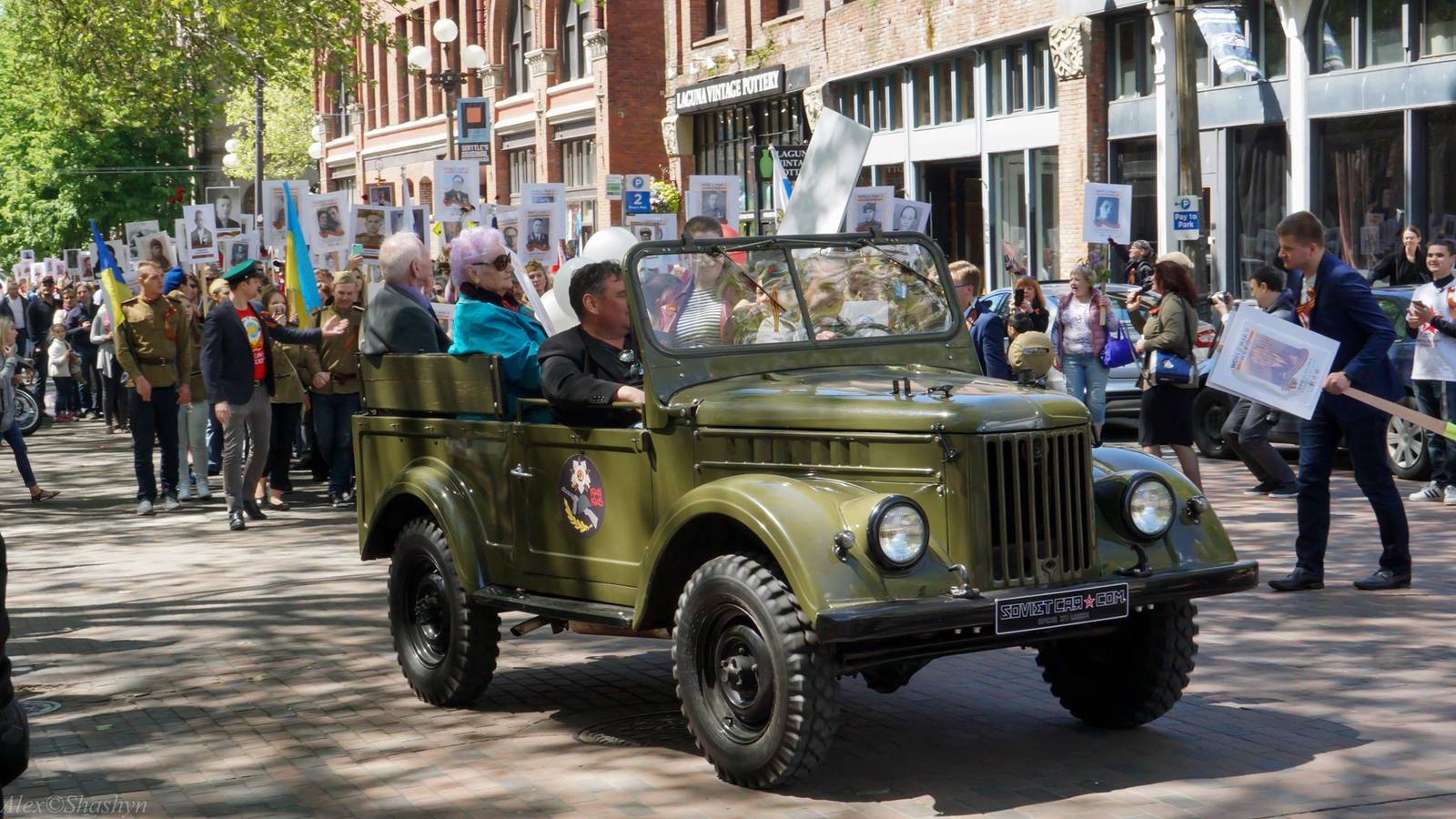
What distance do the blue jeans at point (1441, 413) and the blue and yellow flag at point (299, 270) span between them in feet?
30.4

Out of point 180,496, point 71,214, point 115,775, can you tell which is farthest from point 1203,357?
point 71,214

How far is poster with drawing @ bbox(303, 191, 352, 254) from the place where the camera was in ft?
61.7

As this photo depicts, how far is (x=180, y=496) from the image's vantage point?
1698 cm

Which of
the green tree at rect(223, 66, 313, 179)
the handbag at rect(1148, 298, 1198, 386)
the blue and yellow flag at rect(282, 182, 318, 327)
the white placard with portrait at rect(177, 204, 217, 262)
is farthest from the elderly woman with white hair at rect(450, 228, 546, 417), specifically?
the green tree at rect(223, 66, 313, 179)

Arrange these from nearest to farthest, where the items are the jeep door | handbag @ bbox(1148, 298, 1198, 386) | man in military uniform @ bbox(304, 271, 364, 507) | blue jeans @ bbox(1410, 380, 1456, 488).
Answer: the jeep door < handbag @ bbox(1148, 298, 1198, 386) < blue jeans @ bbox(1410, 380, 1456, 488) < man in military uniform @ bbox(304, 271, 364, 507)

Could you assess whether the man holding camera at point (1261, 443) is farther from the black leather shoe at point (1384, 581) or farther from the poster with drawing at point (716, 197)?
the poster with drawing at point (716, 197)

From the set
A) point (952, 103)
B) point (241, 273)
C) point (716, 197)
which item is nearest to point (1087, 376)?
point (716, 197)

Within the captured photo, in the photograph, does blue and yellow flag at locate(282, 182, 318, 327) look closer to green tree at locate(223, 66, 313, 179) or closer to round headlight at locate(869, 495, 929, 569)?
round headlight at locate(869, 495, 929, 569)

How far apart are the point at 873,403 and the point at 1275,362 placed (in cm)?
357

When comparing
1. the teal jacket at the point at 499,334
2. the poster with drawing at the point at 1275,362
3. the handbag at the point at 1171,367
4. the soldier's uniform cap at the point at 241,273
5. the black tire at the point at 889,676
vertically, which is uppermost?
the soldier's uniform cap at the point at 241,273

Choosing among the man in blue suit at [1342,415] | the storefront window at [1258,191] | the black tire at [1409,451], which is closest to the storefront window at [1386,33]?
the storefront window at [1258,191]

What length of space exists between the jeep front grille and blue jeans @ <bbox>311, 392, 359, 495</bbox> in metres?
10.2

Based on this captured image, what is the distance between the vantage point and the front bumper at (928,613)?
5867mm

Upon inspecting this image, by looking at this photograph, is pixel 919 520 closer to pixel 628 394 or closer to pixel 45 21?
pixel 628 394
